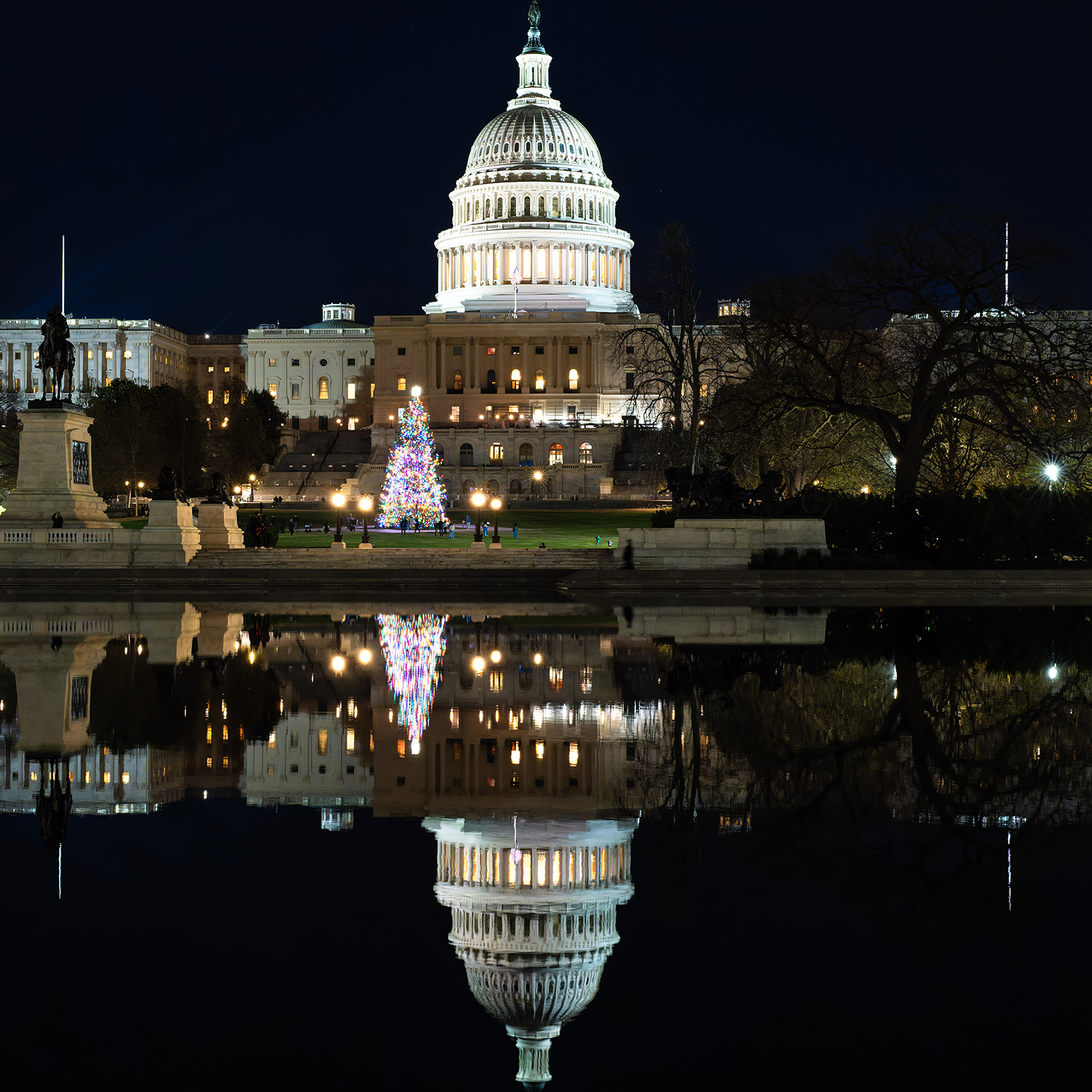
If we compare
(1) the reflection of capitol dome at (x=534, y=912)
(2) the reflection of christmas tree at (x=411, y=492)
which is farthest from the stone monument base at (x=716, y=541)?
(1) the reflection of capitol dome at (x=534, y=912)

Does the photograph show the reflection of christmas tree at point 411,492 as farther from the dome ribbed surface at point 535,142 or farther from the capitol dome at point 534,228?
the dome ribbed surface at point 535,142

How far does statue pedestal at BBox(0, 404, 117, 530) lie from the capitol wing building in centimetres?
7011

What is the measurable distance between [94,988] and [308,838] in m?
3.23

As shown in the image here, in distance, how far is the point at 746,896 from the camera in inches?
354

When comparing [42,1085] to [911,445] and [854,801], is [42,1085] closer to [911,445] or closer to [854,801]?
[854,801]

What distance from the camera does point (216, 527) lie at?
4784cm

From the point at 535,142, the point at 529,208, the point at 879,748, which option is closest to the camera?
the point at 879,748

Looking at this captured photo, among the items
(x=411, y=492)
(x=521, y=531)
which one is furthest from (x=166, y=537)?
(x=521, y=531)

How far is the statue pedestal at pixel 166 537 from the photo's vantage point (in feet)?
143

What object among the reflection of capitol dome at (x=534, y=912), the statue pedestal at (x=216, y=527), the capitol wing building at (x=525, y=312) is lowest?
the reflection of capitol dome at (x=534, y=912)

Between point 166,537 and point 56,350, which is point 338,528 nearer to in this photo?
point 166,537

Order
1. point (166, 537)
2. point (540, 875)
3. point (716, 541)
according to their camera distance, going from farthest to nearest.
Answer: point (166, 537) < point (716, 541) < point (540, 875)

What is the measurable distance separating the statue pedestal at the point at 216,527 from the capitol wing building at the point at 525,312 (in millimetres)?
67798

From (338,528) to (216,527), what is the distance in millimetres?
4555
